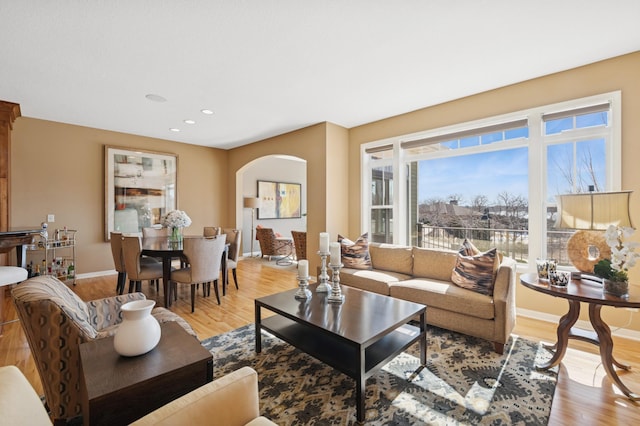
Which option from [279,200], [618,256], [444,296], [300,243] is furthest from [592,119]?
[279,200]

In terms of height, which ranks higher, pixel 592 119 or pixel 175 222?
pixel 592 119

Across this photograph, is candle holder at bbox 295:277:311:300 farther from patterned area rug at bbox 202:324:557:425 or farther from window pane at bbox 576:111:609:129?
window pane at bbox 576:111:609:129

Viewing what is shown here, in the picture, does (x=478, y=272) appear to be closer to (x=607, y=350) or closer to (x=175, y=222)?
(x=607, y=350)

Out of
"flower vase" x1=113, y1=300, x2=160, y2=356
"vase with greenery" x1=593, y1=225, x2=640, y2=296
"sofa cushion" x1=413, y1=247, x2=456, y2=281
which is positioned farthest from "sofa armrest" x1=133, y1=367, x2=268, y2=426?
"sofa cushion" x1=413, y1=247, x2=456, y2=281

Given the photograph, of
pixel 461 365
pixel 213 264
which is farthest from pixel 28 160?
pixel 461 365

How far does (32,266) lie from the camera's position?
459 centimetres

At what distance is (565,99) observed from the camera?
10.3 feet

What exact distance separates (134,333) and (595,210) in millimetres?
3148

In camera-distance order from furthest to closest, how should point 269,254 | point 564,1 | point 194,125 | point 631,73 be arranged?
point 269,254 → point 194,125 → point 631,73 → point 564,1

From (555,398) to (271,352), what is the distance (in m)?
2.10

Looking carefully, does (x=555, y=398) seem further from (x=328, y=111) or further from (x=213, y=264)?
(x=328, y=111)

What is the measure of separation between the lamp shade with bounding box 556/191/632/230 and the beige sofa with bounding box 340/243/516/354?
64 centimetres

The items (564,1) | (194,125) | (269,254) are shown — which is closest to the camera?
(564,1)

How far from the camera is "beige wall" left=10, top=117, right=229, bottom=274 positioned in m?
4.64
